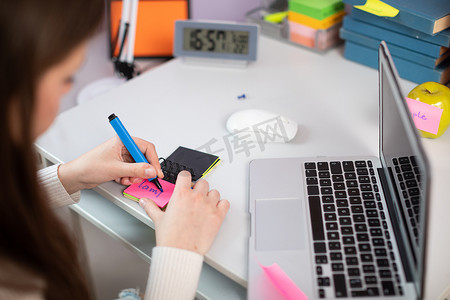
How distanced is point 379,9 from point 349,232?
58cm

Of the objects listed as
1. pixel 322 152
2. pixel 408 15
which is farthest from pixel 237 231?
pixel 408 15

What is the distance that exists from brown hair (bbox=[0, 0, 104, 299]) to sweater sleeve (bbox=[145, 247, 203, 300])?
0.45ft

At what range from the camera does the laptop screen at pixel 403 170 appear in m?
0.61

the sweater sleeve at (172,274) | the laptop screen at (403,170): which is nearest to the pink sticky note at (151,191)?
the sweater sleeve at (172,274)

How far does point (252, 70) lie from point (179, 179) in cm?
50

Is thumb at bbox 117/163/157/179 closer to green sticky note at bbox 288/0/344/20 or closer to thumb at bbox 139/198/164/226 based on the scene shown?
thumb at bbox 139/198/164/226

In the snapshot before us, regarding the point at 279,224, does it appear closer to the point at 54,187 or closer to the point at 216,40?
the point at 54,187

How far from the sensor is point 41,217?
584 mm

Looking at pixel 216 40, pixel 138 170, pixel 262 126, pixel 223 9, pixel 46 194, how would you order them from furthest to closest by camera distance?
pixel 223 9 < pixel 216 40 < pixel 262 126 < pixel 138 170 < pixel 46 194

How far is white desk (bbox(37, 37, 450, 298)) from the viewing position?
2.73 ft

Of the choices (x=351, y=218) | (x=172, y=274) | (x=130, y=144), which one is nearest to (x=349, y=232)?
(x=351, y=218)

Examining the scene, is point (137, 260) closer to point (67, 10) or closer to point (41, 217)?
point (41, 217)

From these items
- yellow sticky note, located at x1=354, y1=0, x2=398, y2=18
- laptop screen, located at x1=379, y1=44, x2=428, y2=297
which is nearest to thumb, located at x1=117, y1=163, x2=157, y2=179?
laptop screen, located at x1=379, y1=44, x2=428, y2=297

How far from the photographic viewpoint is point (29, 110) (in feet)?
1.69
